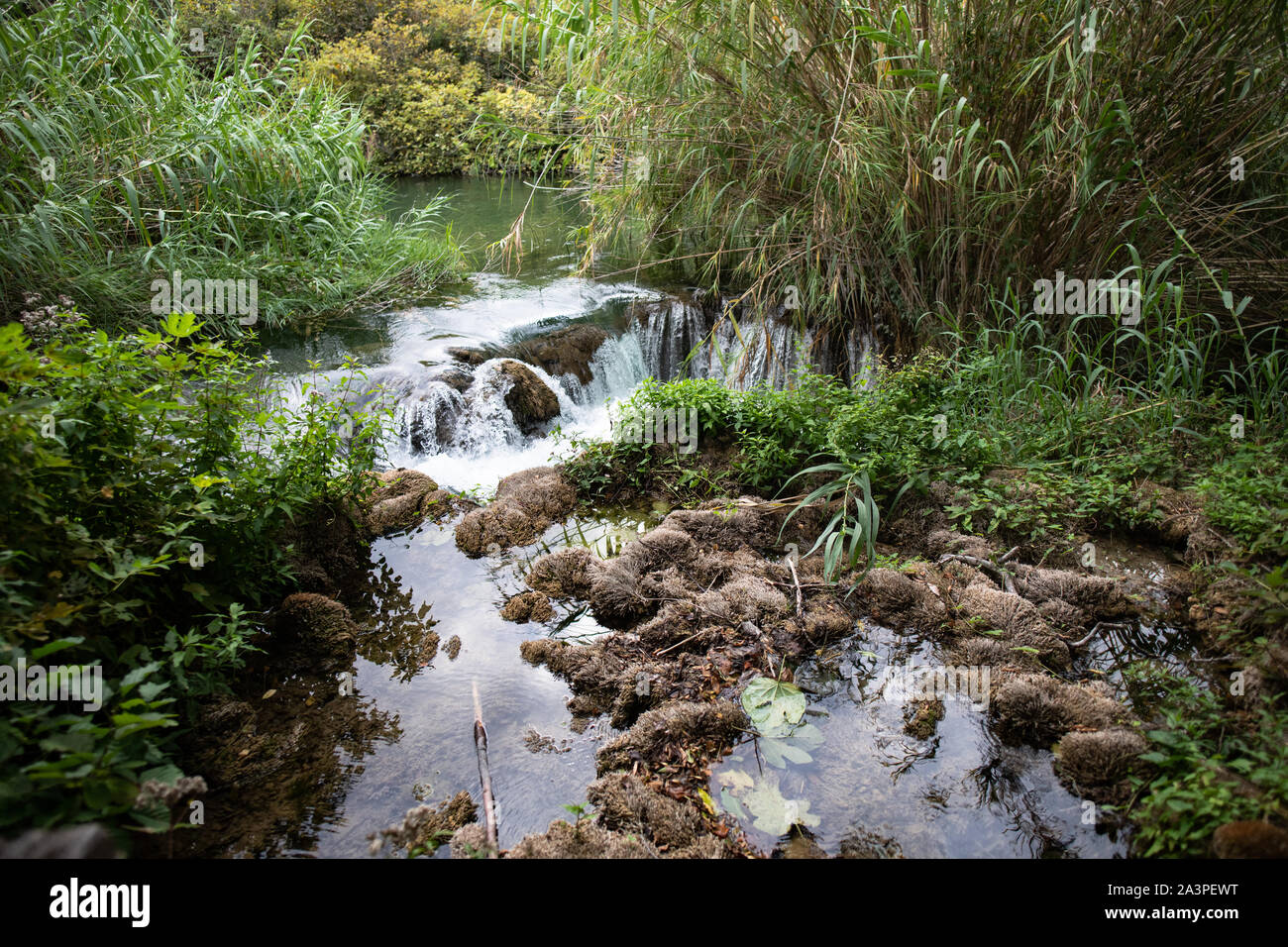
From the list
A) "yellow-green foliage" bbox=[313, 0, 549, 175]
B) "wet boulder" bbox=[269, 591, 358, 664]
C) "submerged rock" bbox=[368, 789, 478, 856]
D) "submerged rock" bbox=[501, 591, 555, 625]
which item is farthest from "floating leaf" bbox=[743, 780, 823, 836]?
"yellow-green foliage" bbox=[313, 0, 549, 175]

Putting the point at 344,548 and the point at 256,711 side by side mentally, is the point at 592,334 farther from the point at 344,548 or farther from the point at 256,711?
the point at 256,711

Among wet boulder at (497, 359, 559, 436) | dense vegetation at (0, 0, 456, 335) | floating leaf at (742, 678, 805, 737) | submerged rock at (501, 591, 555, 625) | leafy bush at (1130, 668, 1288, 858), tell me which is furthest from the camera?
wet boulder at (497, 359, 559, 436)

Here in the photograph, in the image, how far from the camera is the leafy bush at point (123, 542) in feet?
5.56

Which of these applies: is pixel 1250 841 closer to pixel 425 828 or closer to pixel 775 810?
pixel 775 810

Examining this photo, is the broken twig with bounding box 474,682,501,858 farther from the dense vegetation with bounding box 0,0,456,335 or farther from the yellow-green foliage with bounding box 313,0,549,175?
the yellow-green foliage with bounding box 313,0,549,175

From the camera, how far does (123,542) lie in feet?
8.05

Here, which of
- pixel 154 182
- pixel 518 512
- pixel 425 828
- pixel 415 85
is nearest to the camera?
pixel 425 828

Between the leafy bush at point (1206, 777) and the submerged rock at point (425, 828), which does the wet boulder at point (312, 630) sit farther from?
the leafy bush at point (1206, 777)

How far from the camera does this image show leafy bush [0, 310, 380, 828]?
170cm

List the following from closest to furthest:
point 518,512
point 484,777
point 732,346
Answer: point 484,777
point 518,512
point 732,346

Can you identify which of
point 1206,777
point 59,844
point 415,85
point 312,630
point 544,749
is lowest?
point 544,749

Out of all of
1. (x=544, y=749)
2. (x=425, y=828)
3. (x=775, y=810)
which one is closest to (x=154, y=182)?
(x=544, y=749)

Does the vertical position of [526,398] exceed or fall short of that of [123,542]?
it falls short

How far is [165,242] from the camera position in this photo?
5387 millimetres
